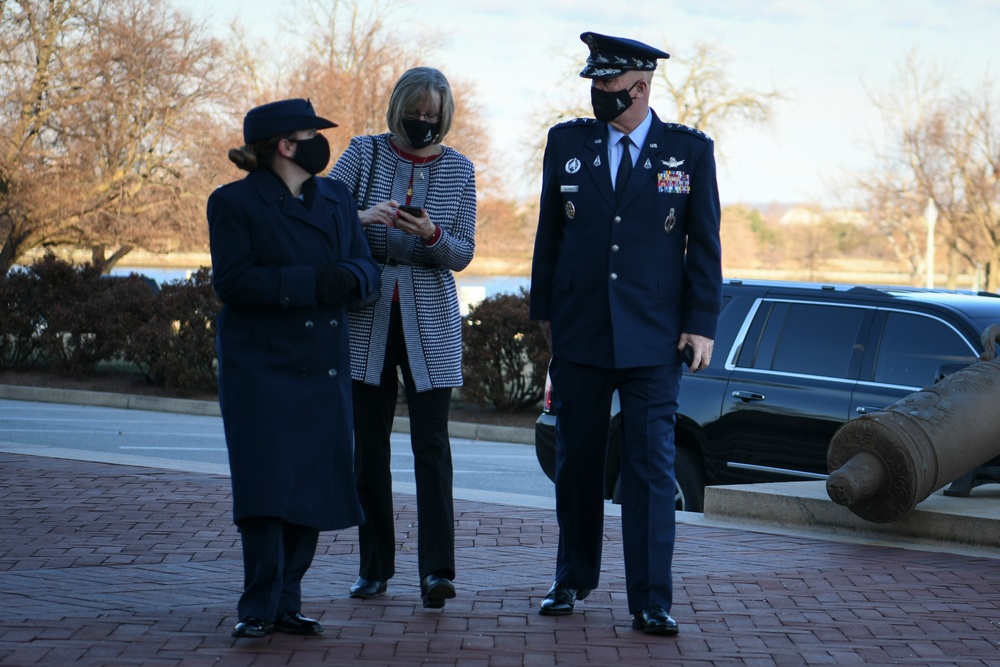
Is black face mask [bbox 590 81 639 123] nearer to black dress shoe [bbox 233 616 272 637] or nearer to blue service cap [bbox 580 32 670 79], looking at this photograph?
blue service cap [bbox 580 32 670 79]

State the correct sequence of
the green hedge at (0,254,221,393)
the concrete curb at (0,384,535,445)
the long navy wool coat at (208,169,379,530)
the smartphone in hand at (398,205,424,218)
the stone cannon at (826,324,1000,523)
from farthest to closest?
1. the green hedge at (0,254,221,393)
2. the concrete curb at (0,384,535,445)
3. the stone cannon at (826,324,1000,523)
4. the smartphone in hand at (398,205,424,218)
5. the long navy wool coat at (208,169,379,530)

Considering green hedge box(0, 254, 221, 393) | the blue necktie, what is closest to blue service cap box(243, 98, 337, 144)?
the blue necktie

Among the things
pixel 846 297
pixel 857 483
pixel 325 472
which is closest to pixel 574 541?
pixel 325 472

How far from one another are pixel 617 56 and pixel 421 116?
76 centimetres

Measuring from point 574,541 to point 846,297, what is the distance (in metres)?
3.79

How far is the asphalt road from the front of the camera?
10203 millimetres

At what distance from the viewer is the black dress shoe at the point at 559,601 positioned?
16.5 ft

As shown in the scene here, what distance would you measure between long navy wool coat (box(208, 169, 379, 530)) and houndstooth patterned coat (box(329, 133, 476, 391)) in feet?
1.68

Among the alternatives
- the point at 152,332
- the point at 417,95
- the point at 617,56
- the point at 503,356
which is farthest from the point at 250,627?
the point at 152,332

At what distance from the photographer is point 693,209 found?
489 centimetres

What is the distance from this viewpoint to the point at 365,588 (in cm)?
527

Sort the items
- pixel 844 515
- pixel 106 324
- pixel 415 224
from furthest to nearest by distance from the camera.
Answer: pixel 106 324, pixel 844 515, pixel 415 224

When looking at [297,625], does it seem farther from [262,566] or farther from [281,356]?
[281,356]

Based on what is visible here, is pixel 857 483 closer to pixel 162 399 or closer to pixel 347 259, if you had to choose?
pixel 347 259
